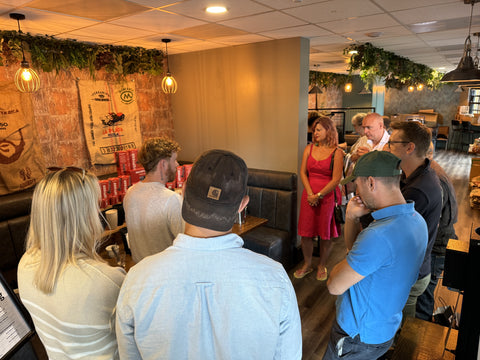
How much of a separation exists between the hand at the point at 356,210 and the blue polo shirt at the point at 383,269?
0.65 feet

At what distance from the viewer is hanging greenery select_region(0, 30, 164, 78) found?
322 centimetres

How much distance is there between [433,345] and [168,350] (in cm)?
164

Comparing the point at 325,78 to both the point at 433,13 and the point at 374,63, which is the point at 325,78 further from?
the point at 433,13

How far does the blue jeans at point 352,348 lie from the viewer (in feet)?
5.33

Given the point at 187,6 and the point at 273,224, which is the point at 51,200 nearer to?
the point at 187,6

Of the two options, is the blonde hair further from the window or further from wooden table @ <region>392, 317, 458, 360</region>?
the window

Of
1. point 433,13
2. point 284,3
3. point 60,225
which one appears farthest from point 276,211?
point 60,225

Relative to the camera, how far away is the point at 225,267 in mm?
827

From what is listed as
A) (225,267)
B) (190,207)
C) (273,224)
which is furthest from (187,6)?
(273,224)

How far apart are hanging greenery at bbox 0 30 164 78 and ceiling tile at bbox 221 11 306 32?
1.85 metres

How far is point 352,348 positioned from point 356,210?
72cm

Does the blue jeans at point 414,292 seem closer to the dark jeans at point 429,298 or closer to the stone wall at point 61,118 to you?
the dark jeans at point 429,298

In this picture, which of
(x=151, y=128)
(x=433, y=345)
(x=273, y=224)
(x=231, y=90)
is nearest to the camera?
(x=433, y=345)

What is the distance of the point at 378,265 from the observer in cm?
142
